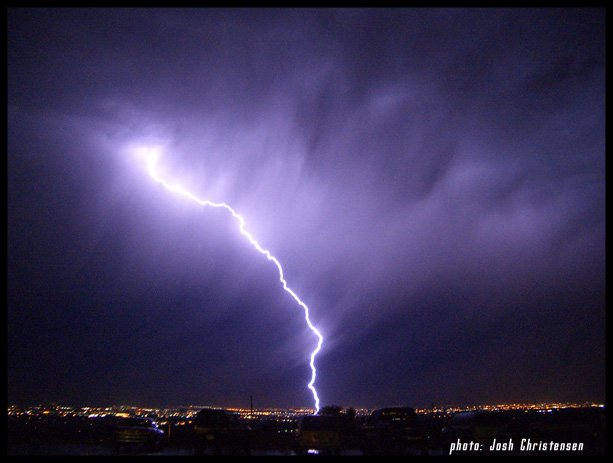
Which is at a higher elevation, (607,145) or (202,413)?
(607,145)

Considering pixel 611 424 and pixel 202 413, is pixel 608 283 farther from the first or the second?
pixel 202 413

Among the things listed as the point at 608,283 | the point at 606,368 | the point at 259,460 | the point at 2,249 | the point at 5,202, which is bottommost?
the point at 259,460

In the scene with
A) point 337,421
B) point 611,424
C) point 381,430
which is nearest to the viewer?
point 611,424

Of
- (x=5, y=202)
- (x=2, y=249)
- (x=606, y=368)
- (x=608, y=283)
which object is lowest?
(x=606, y=368)

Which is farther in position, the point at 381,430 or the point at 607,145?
the point at 381,430

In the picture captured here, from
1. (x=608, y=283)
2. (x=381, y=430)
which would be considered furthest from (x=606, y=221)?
(x=381, y=430)

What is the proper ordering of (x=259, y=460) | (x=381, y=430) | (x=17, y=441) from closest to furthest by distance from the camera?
(x=259, y=460) < (x=381, y=430) < (x=17, y=441)

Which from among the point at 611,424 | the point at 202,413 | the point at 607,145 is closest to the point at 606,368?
the point at 611,424

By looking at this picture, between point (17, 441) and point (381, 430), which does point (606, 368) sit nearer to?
point (381, 430)

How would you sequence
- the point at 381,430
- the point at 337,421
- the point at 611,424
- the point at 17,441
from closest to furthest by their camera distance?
1. the point at 611,424
2. the point at 337,421
3. the point at 381,430
4. the point at 17,441
